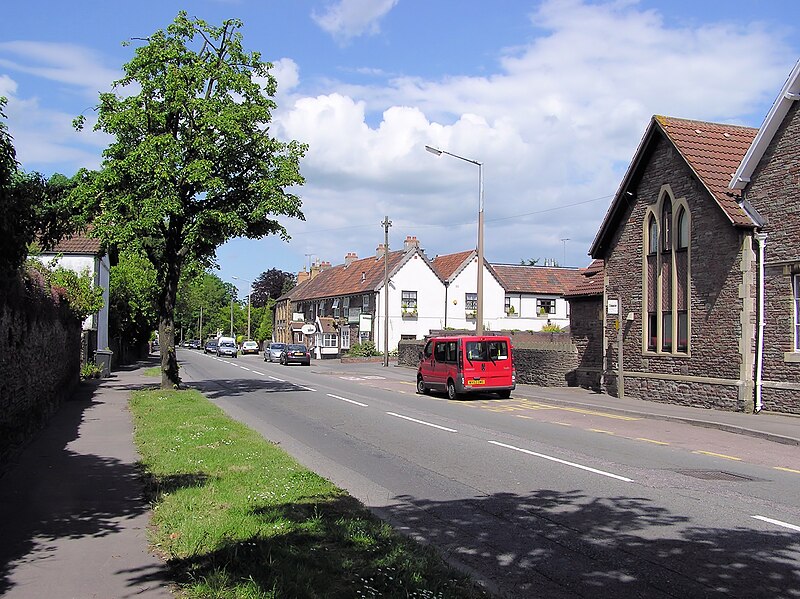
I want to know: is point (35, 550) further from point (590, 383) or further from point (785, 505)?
point (590, 383)

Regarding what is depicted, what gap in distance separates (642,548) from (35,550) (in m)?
5.26

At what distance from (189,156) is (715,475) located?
17360 mm

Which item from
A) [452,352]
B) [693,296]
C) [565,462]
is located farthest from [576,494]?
[452,352]

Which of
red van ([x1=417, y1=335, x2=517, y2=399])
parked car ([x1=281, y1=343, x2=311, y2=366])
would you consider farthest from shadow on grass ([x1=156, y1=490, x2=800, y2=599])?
parked car ([x1=281, y1=343, x2=311, y2=366])

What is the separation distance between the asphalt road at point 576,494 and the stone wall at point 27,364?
169 inches

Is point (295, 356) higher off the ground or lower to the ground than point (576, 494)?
lower

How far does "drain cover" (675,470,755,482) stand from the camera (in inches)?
413

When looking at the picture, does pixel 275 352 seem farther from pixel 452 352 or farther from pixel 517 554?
pixel 517 554

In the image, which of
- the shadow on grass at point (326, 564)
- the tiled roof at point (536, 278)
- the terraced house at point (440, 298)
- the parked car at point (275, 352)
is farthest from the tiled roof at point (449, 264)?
the shadow on grass at point (326, 564)

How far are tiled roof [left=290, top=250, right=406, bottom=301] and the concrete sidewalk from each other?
55.5 meters

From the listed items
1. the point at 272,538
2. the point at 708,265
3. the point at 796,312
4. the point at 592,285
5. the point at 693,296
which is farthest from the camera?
the point at 592,285

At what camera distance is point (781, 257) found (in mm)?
19250

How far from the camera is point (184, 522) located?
7121mm

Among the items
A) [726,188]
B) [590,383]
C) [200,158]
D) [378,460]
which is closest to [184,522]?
[378,460]
